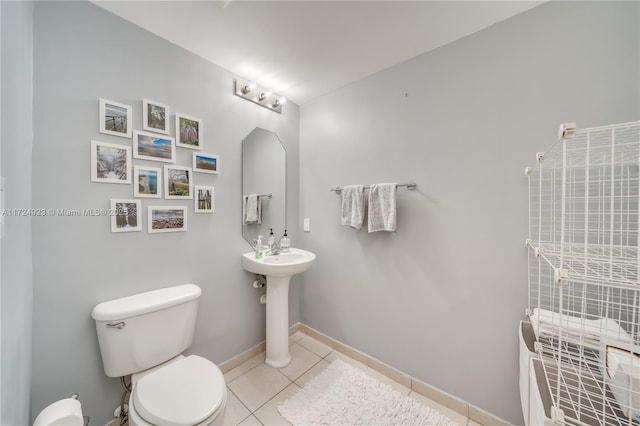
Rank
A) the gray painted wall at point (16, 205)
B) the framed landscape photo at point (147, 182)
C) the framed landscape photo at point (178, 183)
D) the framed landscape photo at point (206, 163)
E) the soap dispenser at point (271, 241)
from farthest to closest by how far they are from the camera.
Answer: the soap dispenser at point (271, 241), the framed landscape photo at point (206, 163), the framed landscape photo at point (178, 183), the framed landscape photo at point (147, 182), the gray painted wall at point (16, 205)

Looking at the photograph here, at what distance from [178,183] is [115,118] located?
1.49ft

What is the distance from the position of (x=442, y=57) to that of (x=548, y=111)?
692mm

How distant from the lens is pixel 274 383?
1635mm

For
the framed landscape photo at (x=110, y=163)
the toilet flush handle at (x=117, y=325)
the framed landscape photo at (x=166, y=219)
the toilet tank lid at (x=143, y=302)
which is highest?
the framed landscape photo at (x=110, y=163)

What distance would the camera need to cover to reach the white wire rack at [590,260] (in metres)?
0.78

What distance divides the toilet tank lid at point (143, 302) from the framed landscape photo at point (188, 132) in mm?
937

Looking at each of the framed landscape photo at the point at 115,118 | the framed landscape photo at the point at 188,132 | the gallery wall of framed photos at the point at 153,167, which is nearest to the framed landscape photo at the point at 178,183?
the gallery wall of framed photos at the point at 153,167

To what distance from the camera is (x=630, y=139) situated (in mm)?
1011

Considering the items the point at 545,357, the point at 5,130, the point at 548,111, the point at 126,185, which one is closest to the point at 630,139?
the point at 548,111

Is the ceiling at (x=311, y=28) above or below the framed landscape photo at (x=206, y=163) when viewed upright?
above

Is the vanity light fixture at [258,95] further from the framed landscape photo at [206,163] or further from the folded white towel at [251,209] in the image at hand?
the folded white towel at [251,209]

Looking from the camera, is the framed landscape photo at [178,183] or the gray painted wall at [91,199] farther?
the framed landscape photo at [178,183]

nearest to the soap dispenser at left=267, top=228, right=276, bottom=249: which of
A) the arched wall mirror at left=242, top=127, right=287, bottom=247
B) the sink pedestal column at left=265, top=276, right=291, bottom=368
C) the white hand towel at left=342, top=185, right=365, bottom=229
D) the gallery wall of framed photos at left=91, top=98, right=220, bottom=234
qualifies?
the arched wall mirror at left=242, top=127, right=287, bottom=247

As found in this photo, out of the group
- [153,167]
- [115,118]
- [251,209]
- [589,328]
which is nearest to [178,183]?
[153,167]
